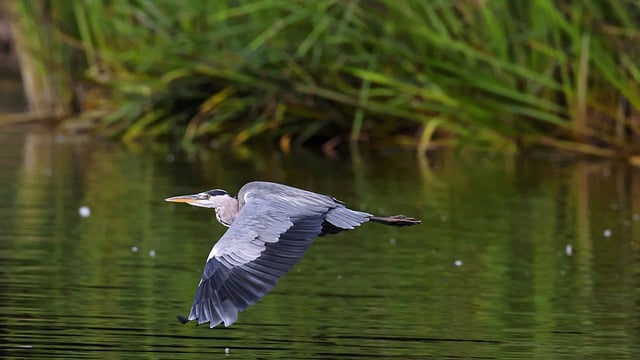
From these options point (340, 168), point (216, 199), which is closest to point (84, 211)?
point (340, 168)

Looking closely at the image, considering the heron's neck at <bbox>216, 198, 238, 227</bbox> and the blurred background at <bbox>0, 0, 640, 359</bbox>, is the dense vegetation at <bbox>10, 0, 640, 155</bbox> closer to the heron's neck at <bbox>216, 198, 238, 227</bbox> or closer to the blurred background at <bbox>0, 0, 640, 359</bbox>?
the blurred background at <bbox>0, 0, 640, 359</bbox>

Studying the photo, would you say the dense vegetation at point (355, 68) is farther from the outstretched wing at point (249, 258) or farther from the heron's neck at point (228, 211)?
the outstretched wing at point (249, 258)

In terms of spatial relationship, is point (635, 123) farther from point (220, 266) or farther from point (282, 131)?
point (220, 266)

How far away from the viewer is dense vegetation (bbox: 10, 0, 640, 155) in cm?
1502

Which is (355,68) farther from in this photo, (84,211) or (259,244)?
(259,244)

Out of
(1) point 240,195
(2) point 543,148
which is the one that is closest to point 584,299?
(1) point 240,195

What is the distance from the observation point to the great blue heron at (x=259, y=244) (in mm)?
5598

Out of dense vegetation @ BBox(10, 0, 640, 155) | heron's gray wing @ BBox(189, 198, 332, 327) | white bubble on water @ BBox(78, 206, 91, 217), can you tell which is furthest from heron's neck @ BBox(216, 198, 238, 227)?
dense vegetation @ BBox(10, 0, 640, 155)

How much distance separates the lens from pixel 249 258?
18.6 ft

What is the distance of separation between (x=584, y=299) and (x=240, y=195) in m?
2.22

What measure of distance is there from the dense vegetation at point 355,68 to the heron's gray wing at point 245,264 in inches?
343

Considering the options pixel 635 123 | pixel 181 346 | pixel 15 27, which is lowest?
pixel 181 346

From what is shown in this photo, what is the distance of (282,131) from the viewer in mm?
17750

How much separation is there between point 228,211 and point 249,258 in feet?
3.62
